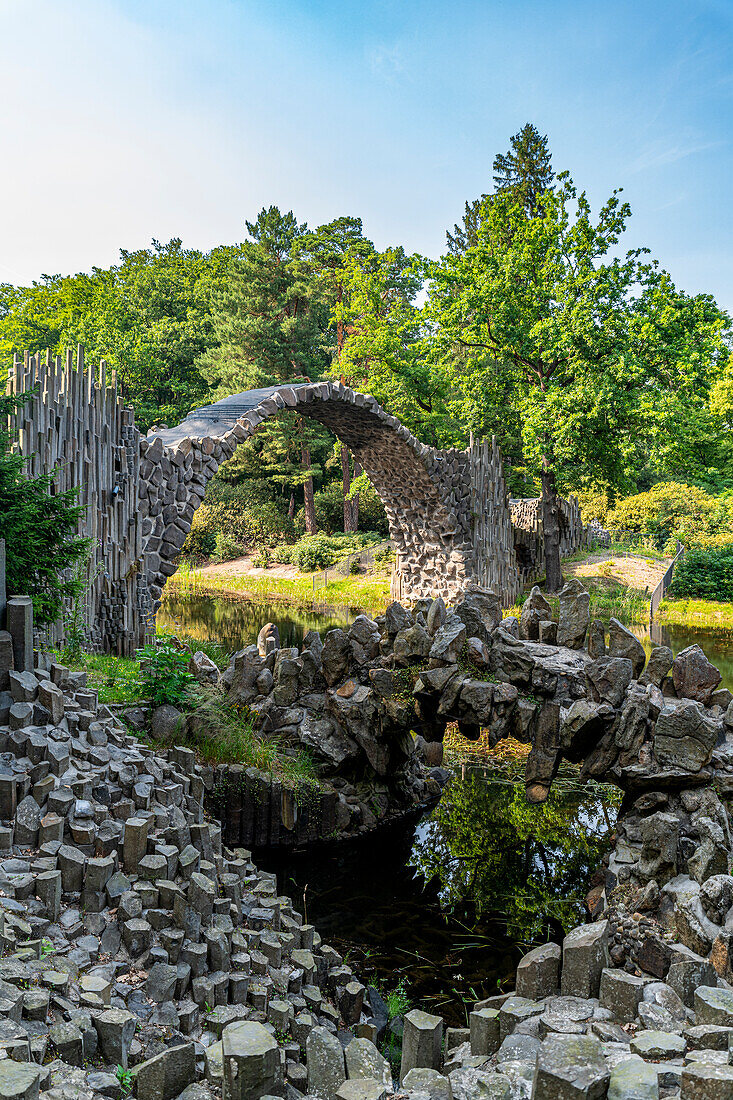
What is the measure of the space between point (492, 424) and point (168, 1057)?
18.0 m

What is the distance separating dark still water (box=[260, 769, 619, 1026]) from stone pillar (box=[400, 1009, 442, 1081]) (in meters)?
1.55

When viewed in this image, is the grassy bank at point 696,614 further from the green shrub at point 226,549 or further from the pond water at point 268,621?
the green shrub at point 226,549

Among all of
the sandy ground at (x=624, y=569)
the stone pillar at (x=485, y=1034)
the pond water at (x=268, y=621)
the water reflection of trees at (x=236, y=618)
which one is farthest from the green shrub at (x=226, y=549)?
the stone pillar at (x=485, y=1034)

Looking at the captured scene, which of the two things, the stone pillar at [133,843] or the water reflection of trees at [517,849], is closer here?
the stone pillar at [133,843]

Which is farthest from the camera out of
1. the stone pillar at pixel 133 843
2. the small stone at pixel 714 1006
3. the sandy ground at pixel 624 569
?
the sandy ground at pixel 624 569

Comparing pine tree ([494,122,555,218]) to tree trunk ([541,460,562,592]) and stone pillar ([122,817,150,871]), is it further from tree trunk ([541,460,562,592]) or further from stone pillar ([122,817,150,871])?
stone pillar ([122,817,150,871])

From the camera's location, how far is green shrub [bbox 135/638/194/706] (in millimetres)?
5832

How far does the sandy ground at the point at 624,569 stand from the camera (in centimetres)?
1927

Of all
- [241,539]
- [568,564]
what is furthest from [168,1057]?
[241,539]

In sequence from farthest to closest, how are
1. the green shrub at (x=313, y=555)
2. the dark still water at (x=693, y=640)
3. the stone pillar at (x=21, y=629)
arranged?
the green shrub at (x=313, y=555)
the dark still water at (x=693, y=640)
the stone pillar at (x=21, y=629)

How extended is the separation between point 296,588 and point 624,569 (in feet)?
30.1

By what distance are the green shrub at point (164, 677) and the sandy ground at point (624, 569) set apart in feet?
48.4

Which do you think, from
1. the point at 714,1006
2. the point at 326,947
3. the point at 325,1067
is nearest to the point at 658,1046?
the point at 714,1006

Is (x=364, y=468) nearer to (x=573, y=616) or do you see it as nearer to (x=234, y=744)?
(x=234, y=744)
